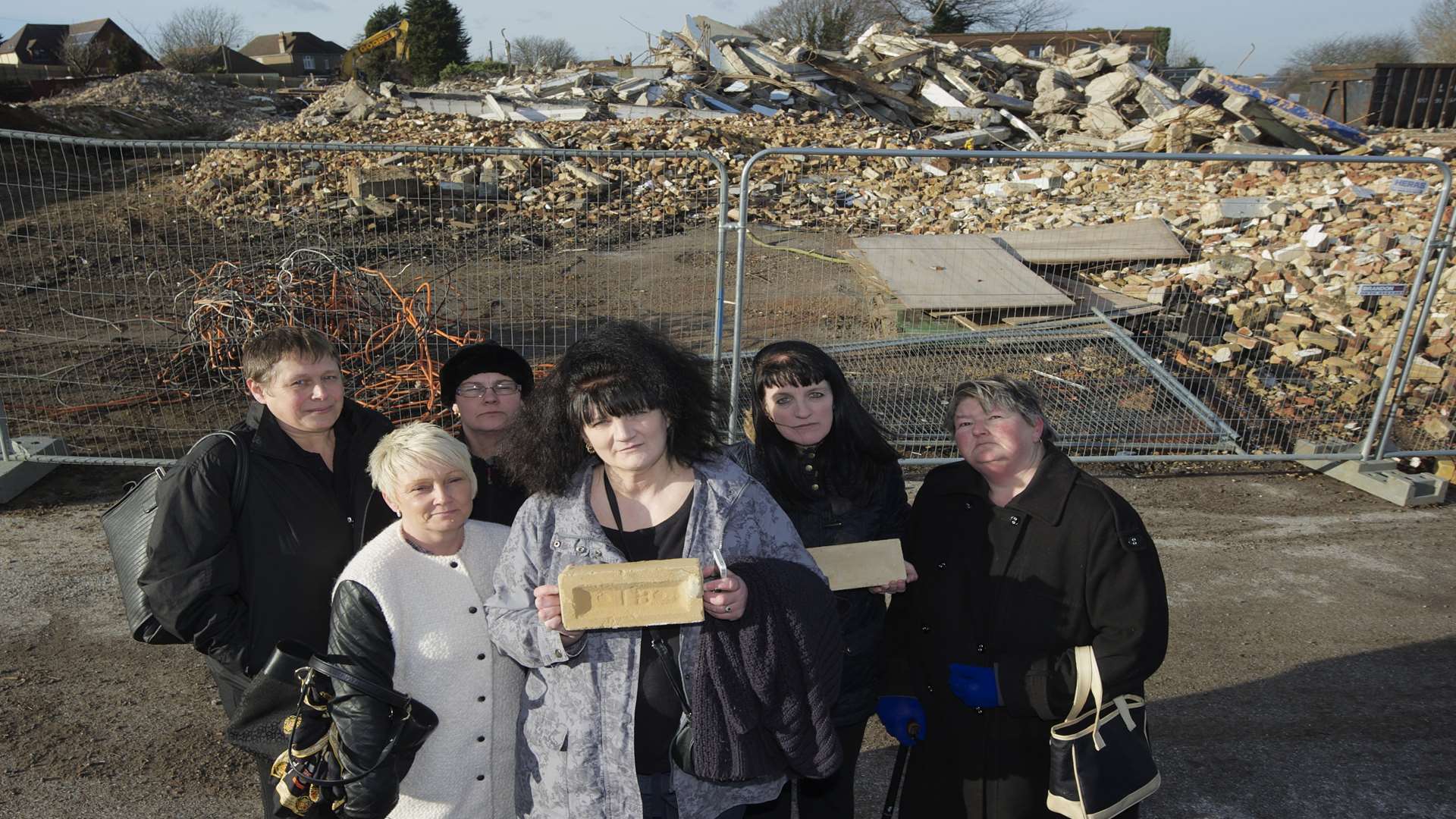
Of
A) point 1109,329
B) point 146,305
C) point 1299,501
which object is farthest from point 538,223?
point 1299,501

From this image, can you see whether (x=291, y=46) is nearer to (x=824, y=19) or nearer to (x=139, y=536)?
(x=824, y=19)

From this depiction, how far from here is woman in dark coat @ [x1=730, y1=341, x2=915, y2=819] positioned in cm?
263

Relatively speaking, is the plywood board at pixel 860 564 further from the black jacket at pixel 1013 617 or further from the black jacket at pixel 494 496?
the black jacket at pixel 494 496

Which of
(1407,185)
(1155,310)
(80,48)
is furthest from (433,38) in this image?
(1407,185)

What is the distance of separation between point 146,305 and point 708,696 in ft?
34.5

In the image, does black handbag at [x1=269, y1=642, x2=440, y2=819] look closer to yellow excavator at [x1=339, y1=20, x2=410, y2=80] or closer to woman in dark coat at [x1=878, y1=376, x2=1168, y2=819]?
woman in dark coat at [x1=878, y1=376, x2=1168, y2=819]

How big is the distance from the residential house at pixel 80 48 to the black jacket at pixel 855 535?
45963 millimetres

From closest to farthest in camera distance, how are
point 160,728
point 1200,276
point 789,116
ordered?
1. point 160,728
2. point 1200,276
3. point 789,116

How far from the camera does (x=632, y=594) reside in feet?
6.21

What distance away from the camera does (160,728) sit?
367 cm

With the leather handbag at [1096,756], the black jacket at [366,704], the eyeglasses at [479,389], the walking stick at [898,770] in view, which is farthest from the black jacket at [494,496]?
the leather handbag at [1096,756]

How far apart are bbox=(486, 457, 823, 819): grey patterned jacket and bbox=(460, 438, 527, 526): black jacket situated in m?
0.44

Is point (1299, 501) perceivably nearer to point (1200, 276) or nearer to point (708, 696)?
point (1200, 276)

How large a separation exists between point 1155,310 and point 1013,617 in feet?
21.2
